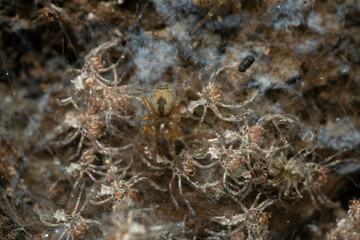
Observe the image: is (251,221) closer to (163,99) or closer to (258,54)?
(163,99)

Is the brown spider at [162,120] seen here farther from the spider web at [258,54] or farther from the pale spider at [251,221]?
the pale spider at [251,221]

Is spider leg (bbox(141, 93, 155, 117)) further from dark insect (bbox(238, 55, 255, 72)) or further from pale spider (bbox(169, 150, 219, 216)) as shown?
dark insect (bbox(238, 55, 255, 72))

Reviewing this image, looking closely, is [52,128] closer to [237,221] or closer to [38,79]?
[38,79]

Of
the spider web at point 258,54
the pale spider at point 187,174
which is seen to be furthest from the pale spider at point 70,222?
the pale spider at point 187,174

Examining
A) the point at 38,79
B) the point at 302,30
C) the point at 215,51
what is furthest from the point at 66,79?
the point at 302,30

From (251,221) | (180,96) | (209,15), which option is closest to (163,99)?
(180,96)

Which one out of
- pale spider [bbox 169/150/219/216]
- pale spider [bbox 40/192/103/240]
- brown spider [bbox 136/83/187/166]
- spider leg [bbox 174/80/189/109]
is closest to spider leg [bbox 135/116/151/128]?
brown spider [bbox 136/83/187/166]

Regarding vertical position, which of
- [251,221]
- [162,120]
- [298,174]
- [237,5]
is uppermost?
[237,5]
